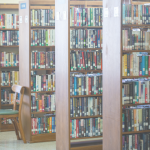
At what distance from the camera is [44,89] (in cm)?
482

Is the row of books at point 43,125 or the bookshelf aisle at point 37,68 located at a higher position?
the bookshelf aisle at point 37,68

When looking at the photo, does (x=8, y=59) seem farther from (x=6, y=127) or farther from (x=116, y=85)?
(x=116, y=85)

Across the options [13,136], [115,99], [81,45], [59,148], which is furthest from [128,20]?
[13,136]

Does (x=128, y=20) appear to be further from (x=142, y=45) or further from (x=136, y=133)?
(x=136, y=133)

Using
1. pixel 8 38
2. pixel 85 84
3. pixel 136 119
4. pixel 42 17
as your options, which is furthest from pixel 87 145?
pixel 8 38

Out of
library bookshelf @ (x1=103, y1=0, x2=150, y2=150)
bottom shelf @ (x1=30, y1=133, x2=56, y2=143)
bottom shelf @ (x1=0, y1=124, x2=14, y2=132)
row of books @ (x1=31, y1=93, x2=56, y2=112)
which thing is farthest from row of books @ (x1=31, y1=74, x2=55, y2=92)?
library bookshelf @ (x1=103, y1=0, x2=150, y2=150)

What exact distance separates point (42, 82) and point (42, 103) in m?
0.35

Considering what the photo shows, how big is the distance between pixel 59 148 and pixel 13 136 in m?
1.42

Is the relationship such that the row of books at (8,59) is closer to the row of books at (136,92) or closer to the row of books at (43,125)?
the row of books at (43,125)

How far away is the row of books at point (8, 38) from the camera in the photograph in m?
5.67

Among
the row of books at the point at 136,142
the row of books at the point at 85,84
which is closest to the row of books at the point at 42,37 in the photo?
the row of books at the point at 85,84

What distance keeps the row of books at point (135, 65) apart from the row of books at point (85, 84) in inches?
39.7

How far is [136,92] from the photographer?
10.7ft

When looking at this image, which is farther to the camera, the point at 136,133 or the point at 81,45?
the point at 81,45
